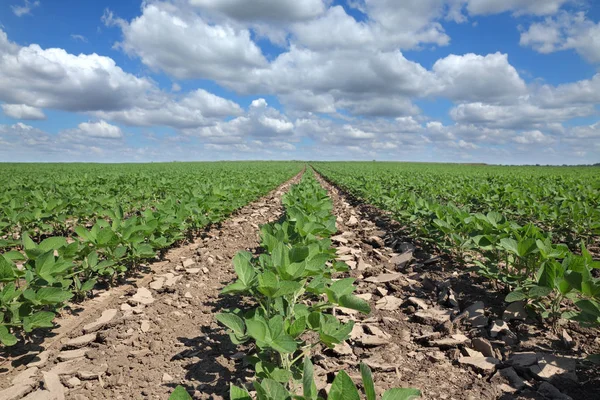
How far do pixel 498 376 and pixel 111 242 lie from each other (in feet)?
12.4

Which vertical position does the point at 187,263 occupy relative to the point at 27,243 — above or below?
below

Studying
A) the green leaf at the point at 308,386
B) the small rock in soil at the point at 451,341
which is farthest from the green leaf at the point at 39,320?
the small rock in soil at the point at 451,341

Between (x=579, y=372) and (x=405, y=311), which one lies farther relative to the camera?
(x=405, y=311)

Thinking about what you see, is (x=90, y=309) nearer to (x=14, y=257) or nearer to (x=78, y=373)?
(x=14, y=257)

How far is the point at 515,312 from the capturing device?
A: 3117 mm

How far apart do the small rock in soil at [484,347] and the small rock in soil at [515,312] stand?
545mm

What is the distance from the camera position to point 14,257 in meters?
2.93

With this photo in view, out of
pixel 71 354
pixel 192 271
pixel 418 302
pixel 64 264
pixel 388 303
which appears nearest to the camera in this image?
pixel 71 354

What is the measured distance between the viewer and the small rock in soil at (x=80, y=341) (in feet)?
9.46

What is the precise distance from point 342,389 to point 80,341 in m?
2.63

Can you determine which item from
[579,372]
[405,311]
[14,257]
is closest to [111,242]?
[14,257]

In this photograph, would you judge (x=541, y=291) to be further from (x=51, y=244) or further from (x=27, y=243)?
(x=27, y=243)

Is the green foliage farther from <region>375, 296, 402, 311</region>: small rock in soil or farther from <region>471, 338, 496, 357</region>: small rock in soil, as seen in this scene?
<region>471, 338, 496, 357</region>: small rock in soil

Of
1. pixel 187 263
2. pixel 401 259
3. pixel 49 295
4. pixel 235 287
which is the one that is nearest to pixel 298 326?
pixel 235 287
